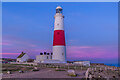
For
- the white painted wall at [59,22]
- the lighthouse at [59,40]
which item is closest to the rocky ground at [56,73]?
the lighthouse at [59,40]

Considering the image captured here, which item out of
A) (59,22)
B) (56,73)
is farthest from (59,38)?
(56,73)

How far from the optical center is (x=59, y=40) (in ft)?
119

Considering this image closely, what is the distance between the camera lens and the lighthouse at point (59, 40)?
36375 mm

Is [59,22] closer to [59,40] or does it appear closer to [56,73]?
[59,40]

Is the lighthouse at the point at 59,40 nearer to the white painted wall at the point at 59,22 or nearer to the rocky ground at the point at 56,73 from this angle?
the white painted wall at the point at 59,22

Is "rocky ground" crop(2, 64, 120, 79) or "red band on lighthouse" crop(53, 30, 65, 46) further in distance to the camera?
"red band on lighthouse" crop(53, 30, 65, 46)

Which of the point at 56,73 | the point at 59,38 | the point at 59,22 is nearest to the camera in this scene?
the point at 56,73

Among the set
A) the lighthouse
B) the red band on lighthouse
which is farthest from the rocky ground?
the red band on lighthouse

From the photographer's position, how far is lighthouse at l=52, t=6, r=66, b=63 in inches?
1432

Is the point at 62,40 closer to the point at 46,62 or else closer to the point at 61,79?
the point at 46,62

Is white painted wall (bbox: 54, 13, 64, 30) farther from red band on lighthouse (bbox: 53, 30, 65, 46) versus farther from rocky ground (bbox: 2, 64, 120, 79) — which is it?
rocky ground (bbox: 2, 64, 120, 79)

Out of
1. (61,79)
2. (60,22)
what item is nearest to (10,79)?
(61,79)

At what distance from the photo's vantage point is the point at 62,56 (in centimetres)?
3697

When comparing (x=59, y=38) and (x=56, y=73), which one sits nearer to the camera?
(x=56, y=73)
